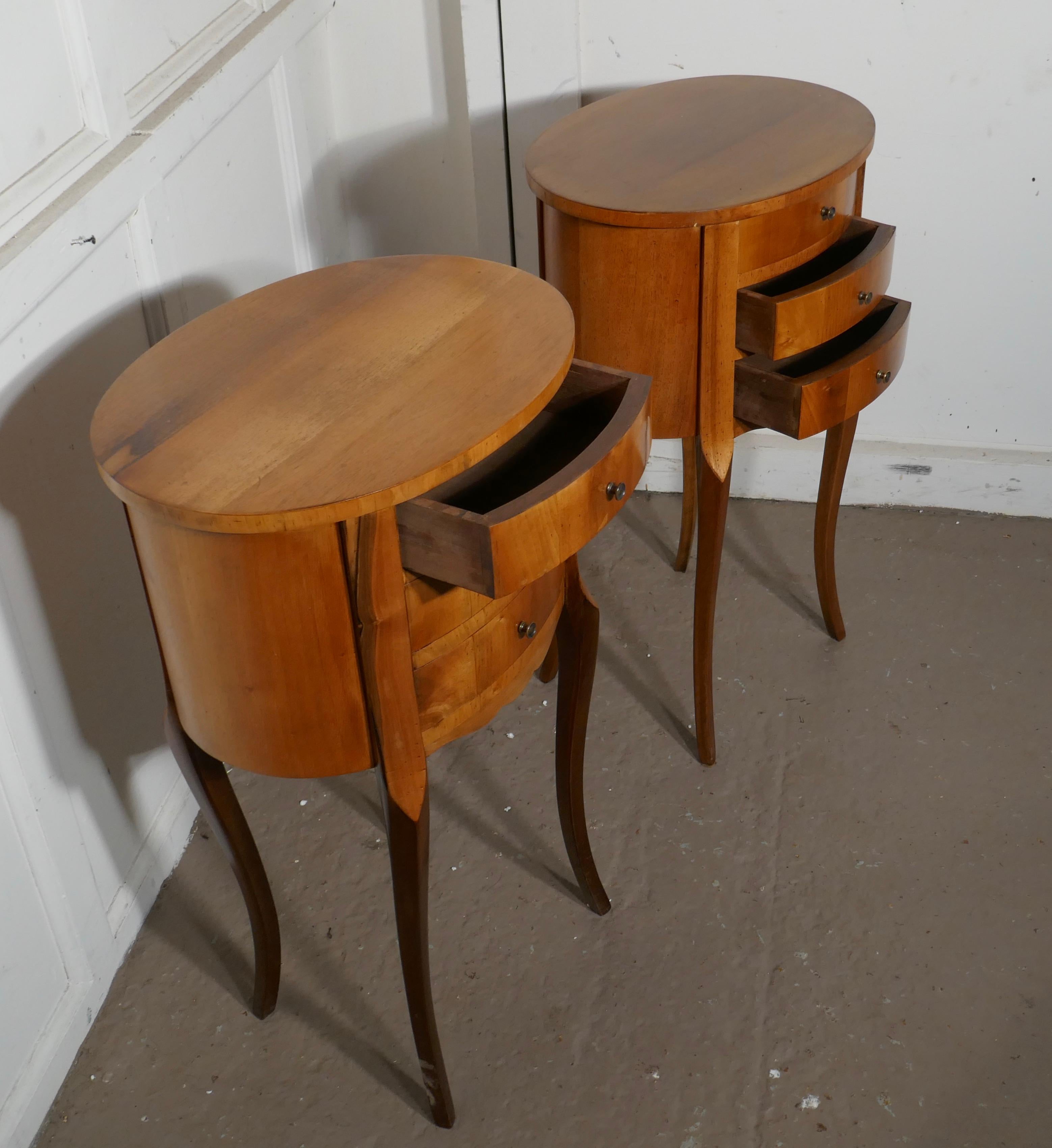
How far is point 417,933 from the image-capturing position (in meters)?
1.26

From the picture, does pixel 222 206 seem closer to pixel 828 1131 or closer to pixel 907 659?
pixel 907 659

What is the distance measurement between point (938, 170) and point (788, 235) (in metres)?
0.74

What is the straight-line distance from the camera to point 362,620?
1.06 metres


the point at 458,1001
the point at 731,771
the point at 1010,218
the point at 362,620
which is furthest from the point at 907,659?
the point at 362,620

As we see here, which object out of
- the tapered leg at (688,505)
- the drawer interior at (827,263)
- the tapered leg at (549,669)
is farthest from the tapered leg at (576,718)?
the tapered leg at (688,505)

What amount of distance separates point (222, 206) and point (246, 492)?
887mm

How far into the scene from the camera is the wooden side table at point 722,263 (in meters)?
1.46

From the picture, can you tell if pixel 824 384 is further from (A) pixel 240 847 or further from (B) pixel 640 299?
(A) pixel 240 847

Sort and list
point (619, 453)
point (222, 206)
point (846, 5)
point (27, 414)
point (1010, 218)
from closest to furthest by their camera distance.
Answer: point (619, 453), point (27, 414), point (222, 206), point (846, 5), point (1010, 218)

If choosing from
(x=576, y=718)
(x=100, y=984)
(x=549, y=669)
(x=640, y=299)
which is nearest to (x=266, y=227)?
(x=640, y=299)

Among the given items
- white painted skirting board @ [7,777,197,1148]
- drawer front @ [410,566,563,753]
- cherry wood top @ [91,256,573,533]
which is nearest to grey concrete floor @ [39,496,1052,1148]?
white painted skirting board @ [7,777,197,1148]

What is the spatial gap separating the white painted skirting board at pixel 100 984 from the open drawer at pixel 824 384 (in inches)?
39.0

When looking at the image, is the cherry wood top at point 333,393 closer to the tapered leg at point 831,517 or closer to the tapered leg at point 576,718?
the tapered leg at point 576,718

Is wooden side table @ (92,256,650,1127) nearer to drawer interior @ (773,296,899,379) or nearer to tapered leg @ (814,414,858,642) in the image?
A: drawer interior @ (773,296,899,379)
